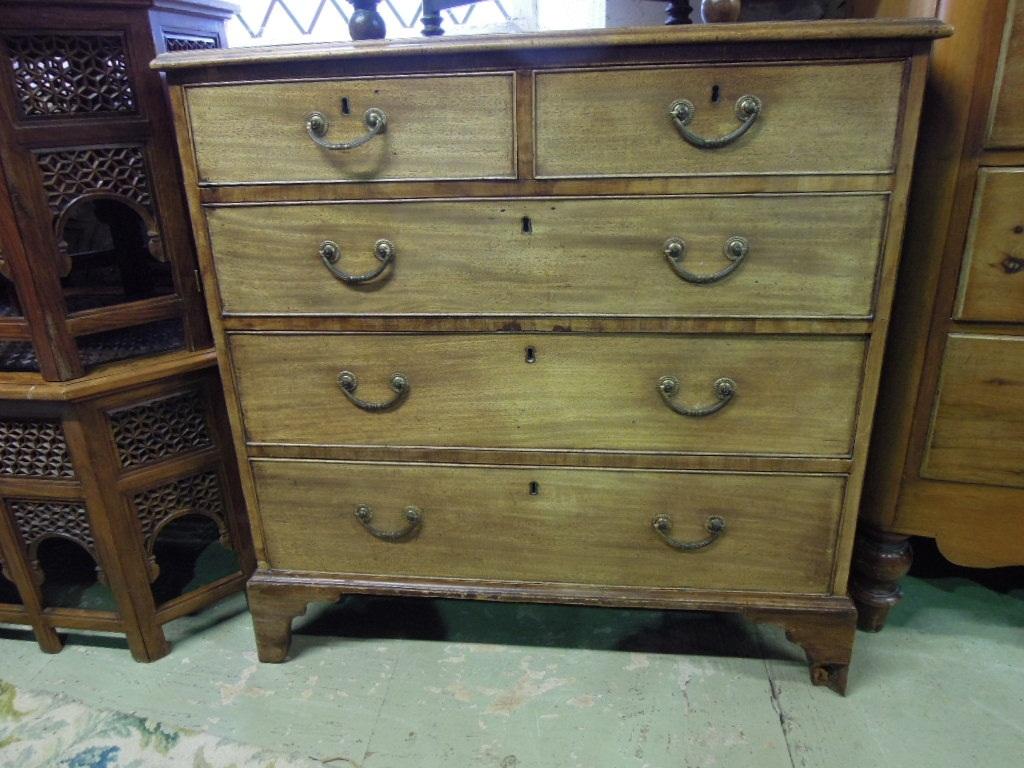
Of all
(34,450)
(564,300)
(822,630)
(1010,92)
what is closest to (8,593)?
(34,450)

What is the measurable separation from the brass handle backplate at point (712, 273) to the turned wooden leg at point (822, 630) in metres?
0.58

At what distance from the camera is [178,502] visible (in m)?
1.29

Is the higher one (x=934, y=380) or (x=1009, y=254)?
(x=1009, y=254)

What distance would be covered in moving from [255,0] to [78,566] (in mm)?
1423

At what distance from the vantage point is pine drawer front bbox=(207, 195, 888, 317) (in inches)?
36.8

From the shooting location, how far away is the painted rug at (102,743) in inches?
42.4

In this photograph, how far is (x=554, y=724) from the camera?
1136 millimetres

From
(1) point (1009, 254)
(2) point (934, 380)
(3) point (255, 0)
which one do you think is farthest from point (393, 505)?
(3) point (255, 0)

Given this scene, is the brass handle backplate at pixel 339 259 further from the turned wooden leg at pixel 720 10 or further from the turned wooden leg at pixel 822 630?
the turned wooden leg at pixel 822 630

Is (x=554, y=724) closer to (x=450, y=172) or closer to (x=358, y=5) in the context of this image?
(x=450, y=172)

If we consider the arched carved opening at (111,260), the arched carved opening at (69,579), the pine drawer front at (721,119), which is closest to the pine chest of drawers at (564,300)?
the pine drawer front at (721,119)

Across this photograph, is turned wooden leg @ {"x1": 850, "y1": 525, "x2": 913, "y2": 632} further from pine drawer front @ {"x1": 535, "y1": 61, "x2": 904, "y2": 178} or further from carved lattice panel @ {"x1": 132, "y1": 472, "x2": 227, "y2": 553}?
carved lattice panel @ {"x1": 132, "y1": 472, "x2": 227, "y2": 553}

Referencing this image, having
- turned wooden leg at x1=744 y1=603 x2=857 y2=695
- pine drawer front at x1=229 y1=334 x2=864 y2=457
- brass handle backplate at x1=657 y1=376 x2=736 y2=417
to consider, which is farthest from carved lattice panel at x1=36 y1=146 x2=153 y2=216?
turned wooden leg at x1=744 y1=603 x2=857 y2=695

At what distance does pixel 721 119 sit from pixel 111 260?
1.19m
